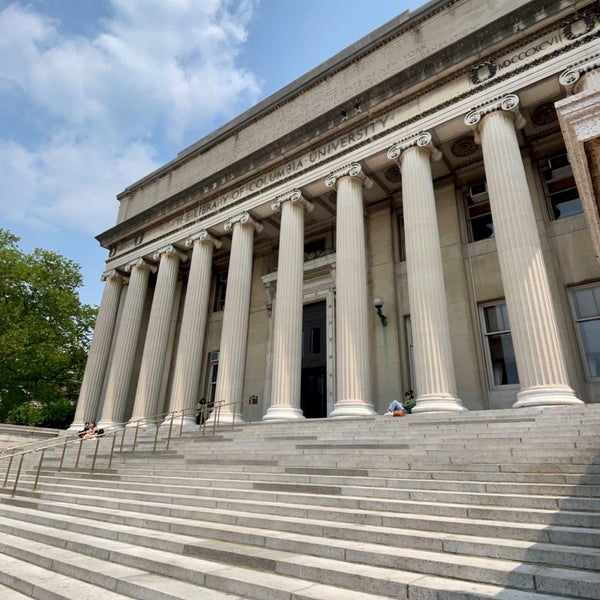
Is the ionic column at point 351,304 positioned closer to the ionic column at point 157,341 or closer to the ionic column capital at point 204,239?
the ionic column capital at point 204,239

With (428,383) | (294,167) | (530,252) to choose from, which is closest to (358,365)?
(428,383)

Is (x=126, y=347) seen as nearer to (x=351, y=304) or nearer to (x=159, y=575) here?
(x=351, y=304)

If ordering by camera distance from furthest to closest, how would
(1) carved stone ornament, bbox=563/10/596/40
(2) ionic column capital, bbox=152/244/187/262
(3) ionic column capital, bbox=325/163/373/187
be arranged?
1. (2) ionic column capital, bbox=152/244/187/262
2. (3) ionic column capital, bbox=325/163/373/187
3. (1) carved stone ornament, bbox=563/10/596/40

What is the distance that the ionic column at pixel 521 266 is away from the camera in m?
9.45

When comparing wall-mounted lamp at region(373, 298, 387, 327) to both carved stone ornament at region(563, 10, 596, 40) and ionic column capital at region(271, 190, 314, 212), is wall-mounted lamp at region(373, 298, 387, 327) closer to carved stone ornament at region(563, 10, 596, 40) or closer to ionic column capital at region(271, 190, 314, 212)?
ionic column capital at region(271, 190, 314, 212)

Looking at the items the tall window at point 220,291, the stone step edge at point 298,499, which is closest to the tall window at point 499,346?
the stone step edge at point 298,499

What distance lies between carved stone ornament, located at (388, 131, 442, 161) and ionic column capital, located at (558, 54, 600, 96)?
11.9 ft

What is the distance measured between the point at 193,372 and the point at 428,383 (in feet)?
30.9

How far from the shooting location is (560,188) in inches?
553

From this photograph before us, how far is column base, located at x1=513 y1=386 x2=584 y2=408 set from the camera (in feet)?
29.5

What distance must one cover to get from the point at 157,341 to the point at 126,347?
7.07ft

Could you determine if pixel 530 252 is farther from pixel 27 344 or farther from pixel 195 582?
pixel 27 344

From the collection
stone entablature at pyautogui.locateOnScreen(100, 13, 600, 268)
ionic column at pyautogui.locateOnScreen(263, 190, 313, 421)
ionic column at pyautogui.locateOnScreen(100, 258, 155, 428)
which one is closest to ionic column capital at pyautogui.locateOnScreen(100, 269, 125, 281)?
ionic column at pyautogui.locateOnScreen(100, 258, 155, 428)

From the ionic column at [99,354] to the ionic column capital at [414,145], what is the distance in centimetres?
1584
